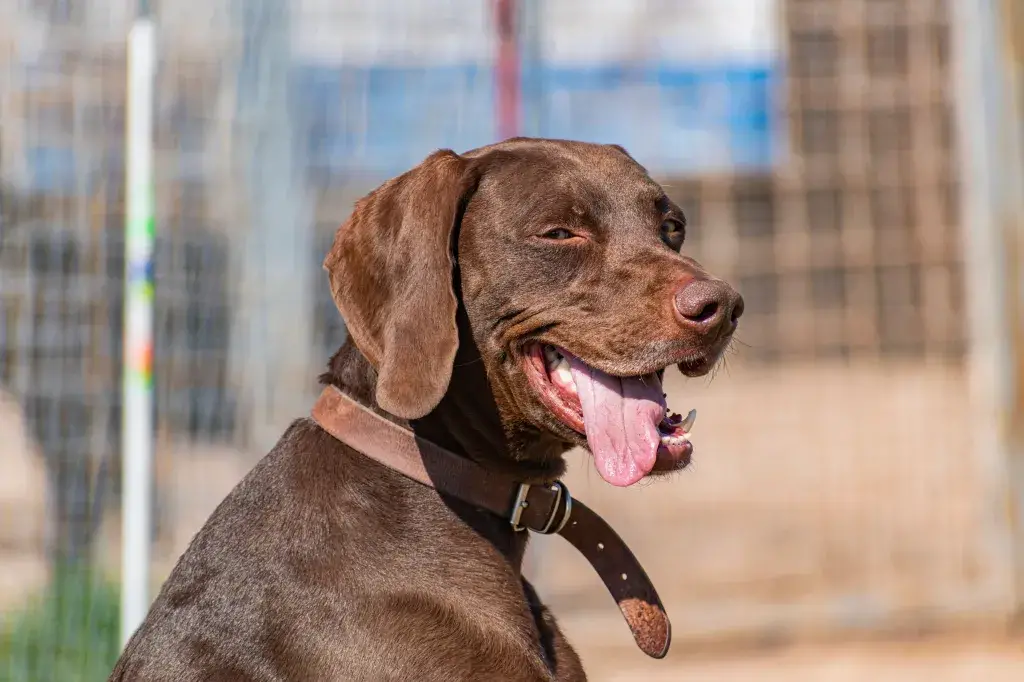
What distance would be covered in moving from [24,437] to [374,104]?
2.03m

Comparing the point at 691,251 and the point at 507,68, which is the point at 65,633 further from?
the point at 691,251

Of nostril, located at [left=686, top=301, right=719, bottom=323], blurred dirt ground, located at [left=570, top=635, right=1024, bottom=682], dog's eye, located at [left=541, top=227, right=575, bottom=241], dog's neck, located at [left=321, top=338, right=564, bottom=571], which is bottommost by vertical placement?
blurred dirt ground, located at [left=570, top=635, right=1024, bottom=682]

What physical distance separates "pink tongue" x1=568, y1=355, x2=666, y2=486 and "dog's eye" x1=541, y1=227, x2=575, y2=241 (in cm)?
27

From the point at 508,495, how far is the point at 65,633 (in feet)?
8.65

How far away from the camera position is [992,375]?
638 cm

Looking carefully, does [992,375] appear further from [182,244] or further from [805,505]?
[182,244]

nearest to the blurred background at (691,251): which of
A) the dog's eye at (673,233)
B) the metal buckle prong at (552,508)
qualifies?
the dog's eye at (673,233)

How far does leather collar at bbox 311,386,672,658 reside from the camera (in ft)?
9.09

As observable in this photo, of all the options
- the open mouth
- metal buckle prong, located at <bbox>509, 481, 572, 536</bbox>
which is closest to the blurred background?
the open mouth

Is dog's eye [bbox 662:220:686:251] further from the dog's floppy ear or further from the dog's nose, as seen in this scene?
A: the dog's floppy ear

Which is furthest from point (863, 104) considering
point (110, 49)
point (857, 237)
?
point (110, 49)

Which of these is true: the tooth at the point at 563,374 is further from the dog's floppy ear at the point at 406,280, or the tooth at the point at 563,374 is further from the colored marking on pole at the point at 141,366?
the colored marking on pole at the point at 141,366

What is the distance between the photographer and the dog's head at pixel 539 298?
108 inches

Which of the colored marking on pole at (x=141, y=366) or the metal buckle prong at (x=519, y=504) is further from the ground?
the colored marking on pole at (x=141, y=366)
